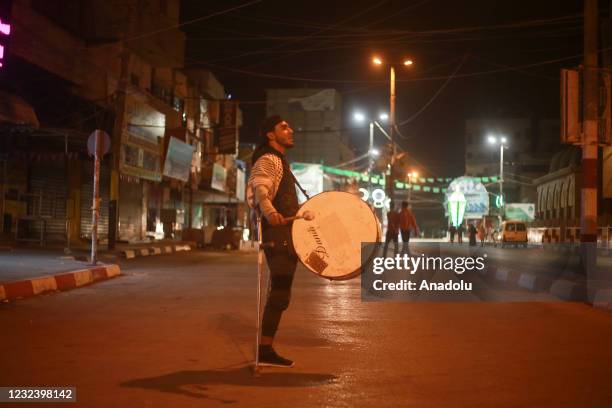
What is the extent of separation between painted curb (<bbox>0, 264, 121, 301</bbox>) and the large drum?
6479 mm

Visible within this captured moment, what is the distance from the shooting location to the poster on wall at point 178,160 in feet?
106

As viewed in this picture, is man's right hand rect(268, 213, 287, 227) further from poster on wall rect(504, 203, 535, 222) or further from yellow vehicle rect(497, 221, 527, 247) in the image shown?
poster on wall rect(504, 203, 535, 222)

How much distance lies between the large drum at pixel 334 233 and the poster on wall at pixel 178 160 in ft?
90.1

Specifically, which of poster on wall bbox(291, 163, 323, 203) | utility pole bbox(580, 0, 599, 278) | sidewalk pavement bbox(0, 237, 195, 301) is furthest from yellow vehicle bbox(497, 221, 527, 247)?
sidewalk pavement bbox(0, 237, 195, 301)

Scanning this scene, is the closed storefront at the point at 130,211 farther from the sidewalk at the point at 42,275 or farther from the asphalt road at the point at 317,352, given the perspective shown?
the asphalt road at the point at 317,352

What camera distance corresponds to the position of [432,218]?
8038 cm

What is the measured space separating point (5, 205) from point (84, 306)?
50.9 feet

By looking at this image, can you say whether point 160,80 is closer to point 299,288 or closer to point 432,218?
point 299,288

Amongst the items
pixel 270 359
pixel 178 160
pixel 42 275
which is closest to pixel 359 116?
pixel 178 160

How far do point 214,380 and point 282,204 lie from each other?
5.04 feet

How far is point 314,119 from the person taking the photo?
229 ft

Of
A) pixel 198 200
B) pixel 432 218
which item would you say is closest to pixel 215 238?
pixel 198 200

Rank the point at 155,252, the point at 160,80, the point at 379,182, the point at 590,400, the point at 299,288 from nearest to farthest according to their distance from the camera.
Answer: the point at 590,400 → the point at 299,288 → the point at 155,252 → the point at 160,80 → the point at 379,182

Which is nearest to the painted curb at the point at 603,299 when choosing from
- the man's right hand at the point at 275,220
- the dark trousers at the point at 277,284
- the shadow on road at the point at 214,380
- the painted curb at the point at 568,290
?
the painted curb at the point at 568,290
